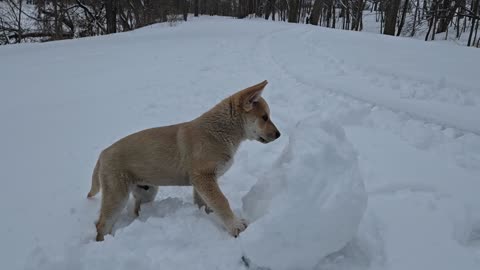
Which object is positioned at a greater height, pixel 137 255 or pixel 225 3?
pixel 225 3

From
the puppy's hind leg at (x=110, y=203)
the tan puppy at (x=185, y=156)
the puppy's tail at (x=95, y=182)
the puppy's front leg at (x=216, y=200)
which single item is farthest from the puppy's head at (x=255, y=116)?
the puppy's tail at (x=95, y=182)

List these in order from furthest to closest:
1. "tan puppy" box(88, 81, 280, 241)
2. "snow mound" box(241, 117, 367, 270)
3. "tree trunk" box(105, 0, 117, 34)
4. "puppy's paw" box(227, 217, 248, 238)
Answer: "tree trunk" box(105, 0, 117, 34) < "tan puppy" box(88, 81, 280, 241) < "puppy's paw" box(227, 217, 248, 238) < "snow mound" box(241, 117, 367, 270)

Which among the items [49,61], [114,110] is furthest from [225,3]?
[114,110]

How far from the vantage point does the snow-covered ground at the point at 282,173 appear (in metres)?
2.53

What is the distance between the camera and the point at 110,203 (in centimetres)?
333

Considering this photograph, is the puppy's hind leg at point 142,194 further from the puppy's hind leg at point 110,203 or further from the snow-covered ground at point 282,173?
the puppy's hind leg at point 110,203

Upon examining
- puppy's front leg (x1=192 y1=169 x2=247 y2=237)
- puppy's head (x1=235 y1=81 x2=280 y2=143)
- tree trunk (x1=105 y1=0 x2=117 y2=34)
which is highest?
tree trunk (x1=105 y1=0 x2=117 y2=34)

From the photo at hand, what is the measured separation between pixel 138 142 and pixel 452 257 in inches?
111

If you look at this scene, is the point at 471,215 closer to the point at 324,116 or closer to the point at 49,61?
the point at 324,116

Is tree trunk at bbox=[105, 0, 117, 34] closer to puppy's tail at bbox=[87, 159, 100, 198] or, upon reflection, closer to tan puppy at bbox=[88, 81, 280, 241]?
puppy's tail at bbox=[87, 159, 100, 198]

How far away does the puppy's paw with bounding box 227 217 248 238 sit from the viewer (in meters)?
2.98

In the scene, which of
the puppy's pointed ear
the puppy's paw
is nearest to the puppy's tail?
Result: the puppy's paw

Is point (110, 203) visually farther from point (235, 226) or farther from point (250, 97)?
point (250, 97)

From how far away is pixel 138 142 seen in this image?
3.51 m
